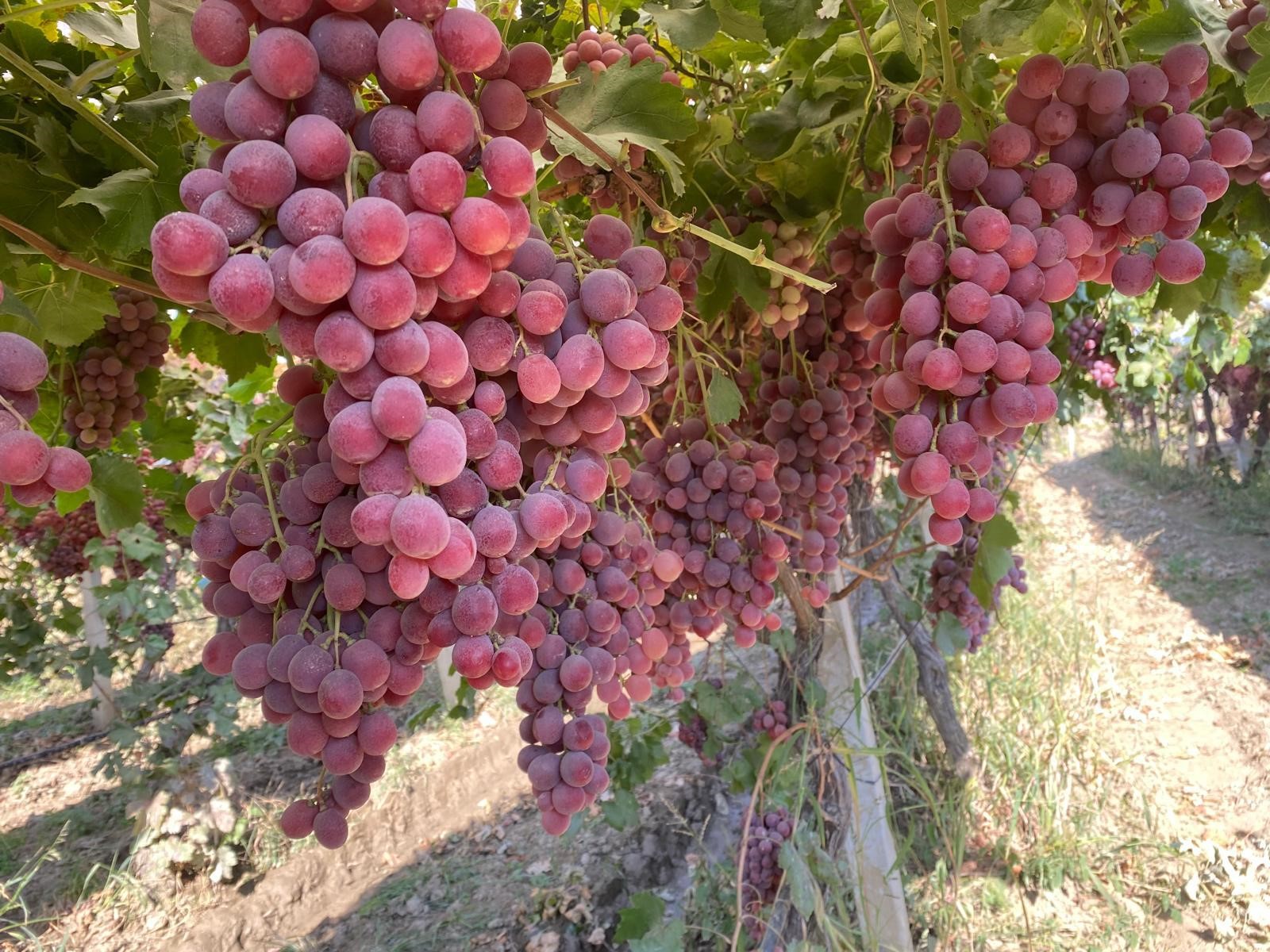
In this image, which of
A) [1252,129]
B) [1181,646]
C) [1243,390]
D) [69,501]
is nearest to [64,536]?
[69,501]

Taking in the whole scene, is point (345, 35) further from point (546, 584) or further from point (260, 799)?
point (260, 799)

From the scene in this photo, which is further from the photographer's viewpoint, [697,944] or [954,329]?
[697,944]

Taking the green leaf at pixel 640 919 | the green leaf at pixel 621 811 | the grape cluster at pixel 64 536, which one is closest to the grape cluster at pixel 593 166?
the green leaf at pixel 640 919

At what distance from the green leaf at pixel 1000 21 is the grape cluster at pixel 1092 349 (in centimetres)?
255

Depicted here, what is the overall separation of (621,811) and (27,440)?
2.10 meters

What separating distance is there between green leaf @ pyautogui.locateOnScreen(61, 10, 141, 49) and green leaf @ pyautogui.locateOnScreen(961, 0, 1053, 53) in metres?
0.99

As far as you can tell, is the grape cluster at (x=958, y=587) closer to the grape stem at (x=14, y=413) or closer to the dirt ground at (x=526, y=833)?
the dirt ground at (x=526, y=833)

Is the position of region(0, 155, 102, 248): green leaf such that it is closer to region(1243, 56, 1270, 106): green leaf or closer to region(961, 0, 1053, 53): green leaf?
region(961, 0, 1053, 53): green leaf

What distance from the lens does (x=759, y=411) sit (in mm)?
1684

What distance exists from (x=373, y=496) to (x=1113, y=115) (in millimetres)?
823

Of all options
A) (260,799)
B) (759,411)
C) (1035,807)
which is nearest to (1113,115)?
(759,411)

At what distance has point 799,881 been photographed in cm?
149

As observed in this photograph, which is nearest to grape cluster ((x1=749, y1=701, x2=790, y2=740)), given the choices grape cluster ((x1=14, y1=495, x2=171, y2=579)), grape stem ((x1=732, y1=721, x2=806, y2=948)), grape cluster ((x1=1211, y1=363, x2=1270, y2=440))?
grape stem ((x1=732, y1=721, x2=806, y2=948))

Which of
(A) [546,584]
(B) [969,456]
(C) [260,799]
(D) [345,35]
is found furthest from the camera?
(C) [260,799]
